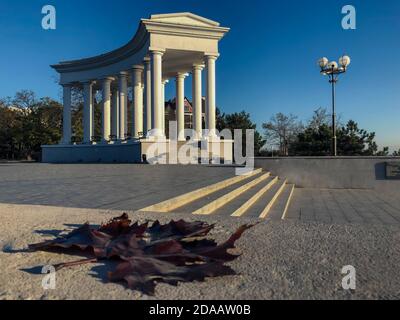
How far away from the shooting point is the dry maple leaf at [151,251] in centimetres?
262

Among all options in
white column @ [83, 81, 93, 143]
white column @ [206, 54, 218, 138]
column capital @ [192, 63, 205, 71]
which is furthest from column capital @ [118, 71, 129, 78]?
white column @ [206, 54, 218, 138]

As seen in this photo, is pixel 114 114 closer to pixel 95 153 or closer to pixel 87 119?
pixel 87 119

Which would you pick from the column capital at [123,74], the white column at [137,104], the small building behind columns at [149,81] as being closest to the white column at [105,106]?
the small building behind columns at [149,81]

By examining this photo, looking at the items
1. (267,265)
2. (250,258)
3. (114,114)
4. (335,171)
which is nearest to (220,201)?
(250,258)

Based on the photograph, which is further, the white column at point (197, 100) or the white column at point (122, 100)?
the white column at point (122, 100)

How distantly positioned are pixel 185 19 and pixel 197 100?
18.3 feet

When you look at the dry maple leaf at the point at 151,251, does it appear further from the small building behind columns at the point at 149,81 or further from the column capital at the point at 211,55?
the column capital at the point at 211,55

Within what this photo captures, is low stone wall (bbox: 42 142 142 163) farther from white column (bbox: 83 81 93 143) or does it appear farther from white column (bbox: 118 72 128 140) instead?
white column (bbox: 118 72 128 140)

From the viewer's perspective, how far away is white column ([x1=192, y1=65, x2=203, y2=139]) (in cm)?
2456

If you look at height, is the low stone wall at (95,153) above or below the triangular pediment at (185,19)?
below

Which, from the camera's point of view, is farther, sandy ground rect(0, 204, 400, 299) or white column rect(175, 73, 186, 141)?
white column rect(175, 73, 186, 141)

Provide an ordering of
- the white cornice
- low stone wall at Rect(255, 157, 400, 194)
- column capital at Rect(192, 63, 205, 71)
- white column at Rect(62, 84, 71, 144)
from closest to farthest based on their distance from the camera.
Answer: low stone wall at Rect(255, 157, 400, 194) → the white cornice → column capital at Rect(192, 63, 205, 71) → white column at Rect(62, 84, 71, 144)

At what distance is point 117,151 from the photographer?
87.9 ft
